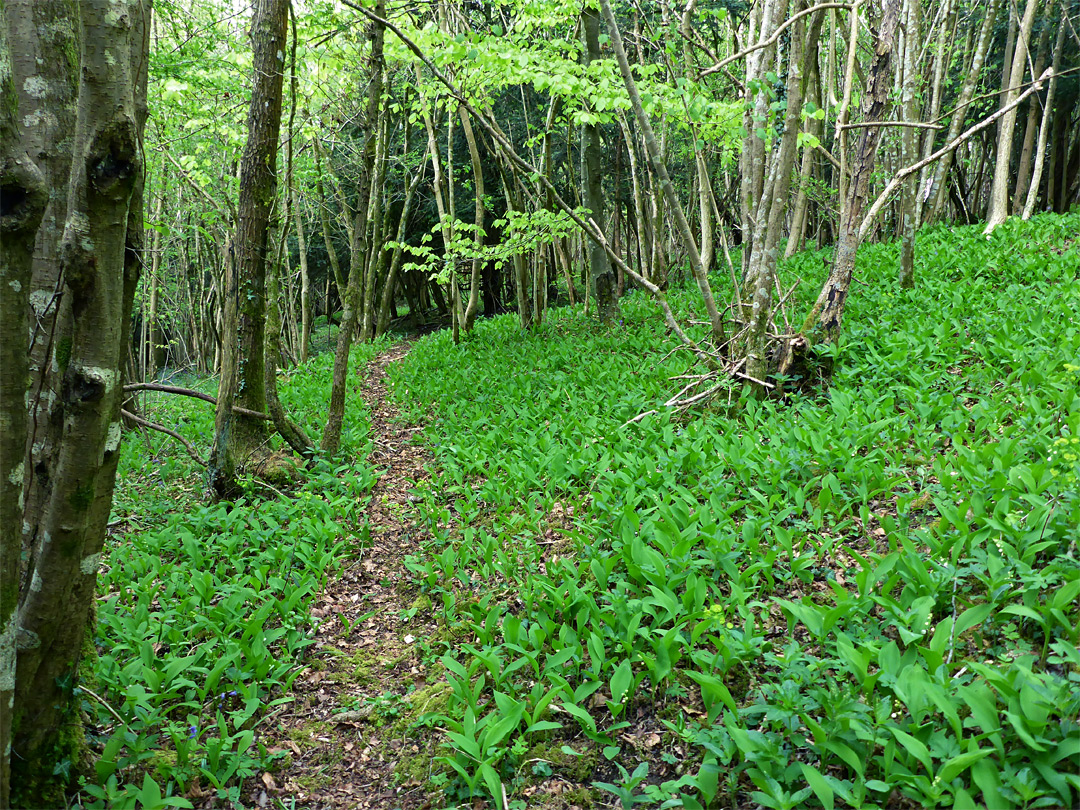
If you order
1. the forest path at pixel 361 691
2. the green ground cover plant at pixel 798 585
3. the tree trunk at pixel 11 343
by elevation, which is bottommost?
the forest path at pixel 361 691

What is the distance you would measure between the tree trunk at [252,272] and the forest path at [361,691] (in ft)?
5.32

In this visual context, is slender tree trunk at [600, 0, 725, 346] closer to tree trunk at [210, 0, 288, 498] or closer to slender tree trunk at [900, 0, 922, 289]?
tree trunk at [210, 0, 288, 498]

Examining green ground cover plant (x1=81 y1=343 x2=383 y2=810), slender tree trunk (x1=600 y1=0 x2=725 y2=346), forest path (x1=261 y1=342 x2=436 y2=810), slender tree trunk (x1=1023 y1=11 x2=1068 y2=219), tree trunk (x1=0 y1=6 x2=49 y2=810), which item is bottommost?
forest path (x1=261 y1=342 x2=436 y2=810)

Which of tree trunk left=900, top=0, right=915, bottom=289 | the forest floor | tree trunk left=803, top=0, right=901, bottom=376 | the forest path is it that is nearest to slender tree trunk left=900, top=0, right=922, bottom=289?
tree trunk left=900, top=0, right=915, bottom=289

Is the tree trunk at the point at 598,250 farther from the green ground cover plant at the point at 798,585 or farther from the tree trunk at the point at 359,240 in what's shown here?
the tree trunk at the point at 359,240

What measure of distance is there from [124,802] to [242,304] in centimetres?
452

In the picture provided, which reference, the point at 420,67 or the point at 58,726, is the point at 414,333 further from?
the point at 58,726

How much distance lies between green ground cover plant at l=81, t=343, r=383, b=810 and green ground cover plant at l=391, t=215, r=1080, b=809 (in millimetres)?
896

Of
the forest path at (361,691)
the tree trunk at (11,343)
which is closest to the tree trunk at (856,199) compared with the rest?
the forest path at (361,691)

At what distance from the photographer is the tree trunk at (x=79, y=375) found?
2.30 metres

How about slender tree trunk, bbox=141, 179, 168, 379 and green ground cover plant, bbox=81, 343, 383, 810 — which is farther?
slender tree trunk, bbox=141, 179, 168, 379

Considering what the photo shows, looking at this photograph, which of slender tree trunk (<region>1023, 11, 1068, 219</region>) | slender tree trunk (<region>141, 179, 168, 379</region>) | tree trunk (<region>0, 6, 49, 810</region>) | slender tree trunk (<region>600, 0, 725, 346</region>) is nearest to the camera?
tree trunk (<region>0, 6, 49, 810</region>)

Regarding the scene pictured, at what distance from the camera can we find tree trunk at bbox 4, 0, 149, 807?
230 centimetres

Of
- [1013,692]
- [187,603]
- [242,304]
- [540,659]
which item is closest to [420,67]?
[242,304]
